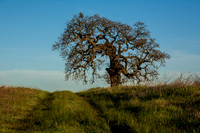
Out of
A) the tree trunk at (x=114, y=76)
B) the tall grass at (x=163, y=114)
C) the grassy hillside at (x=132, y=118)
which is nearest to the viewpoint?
the tall grass at (x=163, y=114)

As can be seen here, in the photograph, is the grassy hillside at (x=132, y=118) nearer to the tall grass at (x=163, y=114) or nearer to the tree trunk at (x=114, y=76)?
the tall grass at (x=163, y=114)

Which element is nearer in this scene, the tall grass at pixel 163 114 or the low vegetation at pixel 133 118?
the tall grass at pixel 163 114

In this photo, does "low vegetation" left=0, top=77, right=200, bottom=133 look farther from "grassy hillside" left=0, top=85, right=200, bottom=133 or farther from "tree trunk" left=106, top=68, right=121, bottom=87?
"tree trunk" left=106, top=68, right=121, bottom=87

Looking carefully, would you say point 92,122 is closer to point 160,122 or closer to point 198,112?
point 160,122

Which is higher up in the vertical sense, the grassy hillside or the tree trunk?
the tree trunk

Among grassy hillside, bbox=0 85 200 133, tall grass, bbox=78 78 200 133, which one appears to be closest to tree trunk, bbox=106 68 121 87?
tall grass, bbox=78 78 200 133

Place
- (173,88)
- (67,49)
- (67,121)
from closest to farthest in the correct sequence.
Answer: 1. (67,121)
2. (173,88)
3. (67,49)

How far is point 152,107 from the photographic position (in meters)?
7.89

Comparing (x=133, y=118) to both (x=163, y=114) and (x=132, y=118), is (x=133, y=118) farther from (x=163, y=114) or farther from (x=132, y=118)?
(x=163, y=114)

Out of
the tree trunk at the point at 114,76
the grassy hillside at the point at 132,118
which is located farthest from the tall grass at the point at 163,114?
the tree trunk at the point at 114,76

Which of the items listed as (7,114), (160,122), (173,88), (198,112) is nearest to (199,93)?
(173,88)

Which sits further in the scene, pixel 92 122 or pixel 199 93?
pixel 199 93

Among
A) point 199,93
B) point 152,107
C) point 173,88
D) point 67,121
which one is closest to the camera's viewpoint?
point 67,121

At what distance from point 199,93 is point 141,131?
5.29 meters
